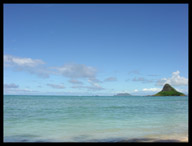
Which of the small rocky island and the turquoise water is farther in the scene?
the small rocky island

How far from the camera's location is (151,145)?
5.04 m

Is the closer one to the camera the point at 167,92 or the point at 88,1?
the point at 88,1

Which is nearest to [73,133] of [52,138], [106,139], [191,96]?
[52,138]

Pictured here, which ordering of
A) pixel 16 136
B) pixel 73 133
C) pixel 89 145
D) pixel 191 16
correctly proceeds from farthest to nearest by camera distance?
pixel 73 133, pixel 16 136, pixel 191 16, pixel 89 145

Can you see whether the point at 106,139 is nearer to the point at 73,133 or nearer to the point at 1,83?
the point at 73,133

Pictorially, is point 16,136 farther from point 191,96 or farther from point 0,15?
point 191,96

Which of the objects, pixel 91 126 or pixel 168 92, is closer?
pixel 91 126

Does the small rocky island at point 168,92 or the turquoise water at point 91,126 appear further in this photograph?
the small rocky island at point 168,92

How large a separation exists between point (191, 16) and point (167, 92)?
14001 cm

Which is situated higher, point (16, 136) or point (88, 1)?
point (88, 1)

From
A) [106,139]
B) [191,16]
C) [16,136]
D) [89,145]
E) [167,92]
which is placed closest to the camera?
[89,145]

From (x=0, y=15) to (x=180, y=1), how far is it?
4391 mm

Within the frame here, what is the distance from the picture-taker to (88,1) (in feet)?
16.5

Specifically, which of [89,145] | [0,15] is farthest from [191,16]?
[0,15]
